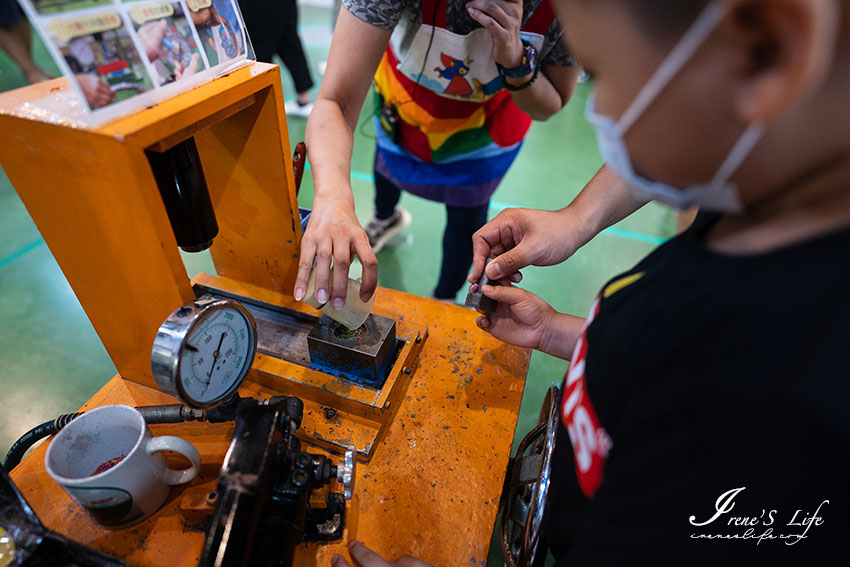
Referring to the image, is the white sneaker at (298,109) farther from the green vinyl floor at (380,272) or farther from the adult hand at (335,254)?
the adult hand at (335,254)

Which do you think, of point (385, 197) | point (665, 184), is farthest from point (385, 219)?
point (665, 184)

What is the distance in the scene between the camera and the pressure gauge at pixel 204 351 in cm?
58

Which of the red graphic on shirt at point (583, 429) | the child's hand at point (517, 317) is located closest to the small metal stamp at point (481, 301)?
the child's hand at point (517, 317)

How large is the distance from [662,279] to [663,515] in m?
0.23

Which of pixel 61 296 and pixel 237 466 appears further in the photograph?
pixel 61 296

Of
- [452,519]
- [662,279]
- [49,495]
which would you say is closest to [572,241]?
[662,279]

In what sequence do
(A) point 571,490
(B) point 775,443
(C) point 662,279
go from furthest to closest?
(A) point 571,490 < (C) point 662,279 < (B) point 775,443

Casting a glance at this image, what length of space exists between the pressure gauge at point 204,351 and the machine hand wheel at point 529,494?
19.4 inches

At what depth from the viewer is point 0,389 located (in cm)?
148

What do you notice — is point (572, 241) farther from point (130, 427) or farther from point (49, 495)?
point (49, 495)

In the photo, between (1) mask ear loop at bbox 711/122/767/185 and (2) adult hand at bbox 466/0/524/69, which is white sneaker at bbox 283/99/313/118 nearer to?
(2) adult hand at bbox 466/0/524/69

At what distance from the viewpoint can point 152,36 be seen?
574 millimetres

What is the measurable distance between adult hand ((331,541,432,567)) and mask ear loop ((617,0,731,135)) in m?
0.60

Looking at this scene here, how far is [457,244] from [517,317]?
0.80 m
